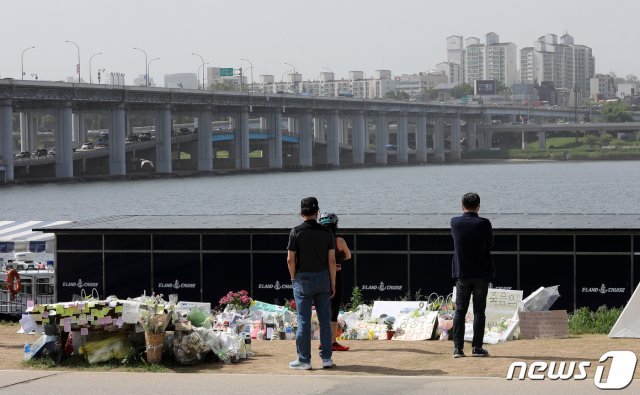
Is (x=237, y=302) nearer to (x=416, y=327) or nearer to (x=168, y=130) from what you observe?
(x=416, y=327)

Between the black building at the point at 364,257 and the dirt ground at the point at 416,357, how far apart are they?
224 inches

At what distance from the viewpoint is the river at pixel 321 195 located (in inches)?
3396

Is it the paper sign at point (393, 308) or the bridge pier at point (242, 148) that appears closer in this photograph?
the paper sign at point (393, 308)

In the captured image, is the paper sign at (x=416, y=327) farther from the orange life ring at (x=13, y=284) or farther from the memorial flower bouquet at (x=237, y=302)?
the orange life ring at (x=13, y=284)

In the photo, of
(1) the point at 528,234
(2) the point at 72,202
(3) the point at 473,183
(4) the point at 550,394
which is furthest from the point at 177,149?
(4) the point at 550,394

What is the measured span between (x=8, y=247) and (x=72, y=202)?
6717 centimetres

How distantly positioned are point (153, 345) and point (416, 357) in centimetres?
303

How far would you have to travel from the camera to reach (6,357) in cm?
1623

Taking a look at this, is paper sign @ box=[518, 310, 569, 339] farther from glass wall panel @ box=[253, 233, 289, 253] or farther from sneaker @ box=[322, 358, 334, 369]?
glass wall panel @ box=[253, 233, 289, 253]

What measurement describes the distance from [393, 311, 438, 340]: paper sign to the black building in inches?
198

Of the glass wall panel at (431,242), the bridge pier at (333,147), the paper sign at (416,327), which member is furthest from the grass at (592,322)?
the bridge pier at (333,147)

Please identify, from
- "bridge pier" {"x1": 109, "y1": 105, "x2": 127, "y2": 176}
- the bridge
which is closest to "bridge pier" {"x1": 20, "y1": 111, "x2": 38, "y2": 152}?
the bridge

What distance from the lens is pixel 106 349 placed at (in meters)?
15.4

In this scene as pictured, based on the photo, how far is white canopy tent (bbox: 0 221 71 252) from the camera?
3148cm
